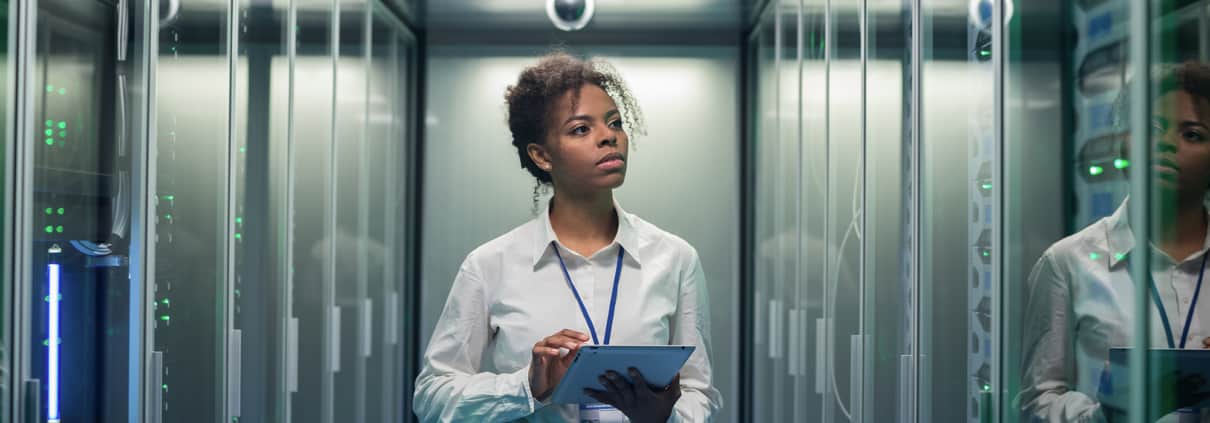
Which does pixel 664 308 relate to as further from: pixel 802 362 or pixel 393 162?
pixel 393 162

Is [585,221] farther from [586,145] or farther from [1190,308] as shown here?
[1190,308]

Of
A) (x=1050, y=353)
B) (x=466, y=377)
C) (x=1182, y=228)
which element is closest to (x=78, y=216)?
(x=466, y=377)

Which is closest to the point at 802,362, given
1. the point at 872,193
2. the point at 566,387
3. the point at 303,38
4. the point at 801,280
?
the point at 801,280

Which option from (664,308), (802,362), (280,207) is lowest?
(802,362)

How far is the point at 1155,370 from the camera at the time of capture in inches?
48.3

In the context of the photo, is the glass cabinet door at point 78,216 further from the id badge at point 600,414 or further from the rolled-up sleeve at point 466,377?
the id badge at point 600,414

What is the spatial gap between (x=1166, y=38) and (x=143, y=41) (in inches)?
72.1

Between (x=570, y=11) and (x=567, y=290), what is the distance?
231 cm

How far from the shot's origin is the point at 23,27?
1.76 metres

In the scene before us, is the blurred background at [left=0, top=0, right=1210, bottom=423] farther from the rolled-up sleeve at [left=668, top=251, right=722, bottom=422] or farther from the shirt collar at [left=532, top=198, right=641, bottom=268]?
the shirt collar at [left=532, top=198, right=641, bottom=268]

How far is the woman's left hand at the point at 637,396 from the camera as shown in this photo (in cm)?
195

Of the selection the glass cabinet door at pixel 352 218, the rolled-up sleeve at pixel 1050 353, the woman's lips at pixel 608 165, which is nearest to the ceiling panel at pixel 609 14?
the glass cabinet door at pixel 352 218

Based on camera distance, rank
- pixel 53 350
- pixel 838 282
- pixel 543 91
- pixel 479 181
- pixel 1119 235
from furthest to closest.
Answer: pixel 479 181
pixel 838 282
pixel 543 91
pixel 53 350
pixel 1119 235

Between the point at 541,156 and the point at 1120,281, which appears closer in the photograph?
the point at 1120,281
